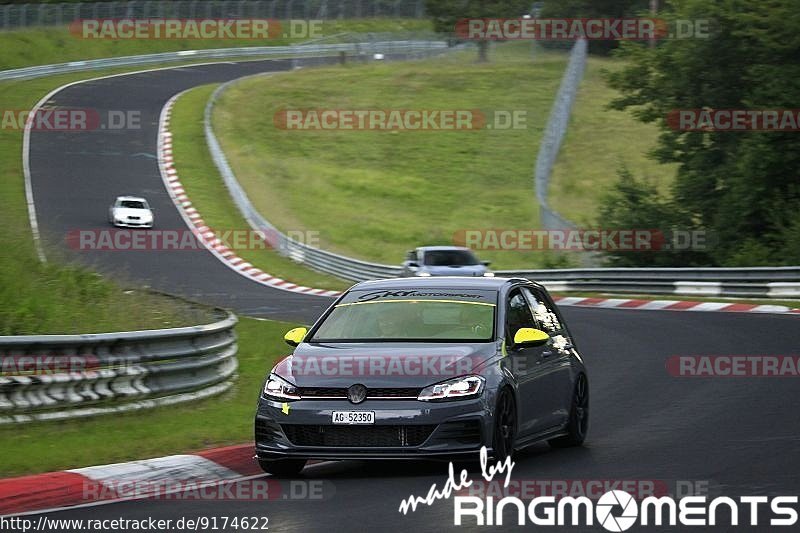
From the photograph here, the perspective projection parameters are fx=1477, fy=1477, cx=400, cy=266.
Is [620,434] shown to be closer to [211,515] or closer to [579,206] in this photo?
[211,515]

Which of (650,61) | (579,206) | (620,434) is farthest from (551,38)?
(620,434)

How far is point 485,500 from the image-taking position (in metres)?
9.31

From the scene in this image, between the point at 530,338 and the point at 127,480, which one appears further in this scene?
the point at 530,338

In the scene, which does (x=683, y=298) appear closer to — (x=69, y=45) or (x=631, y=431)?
(x=631, y=431)

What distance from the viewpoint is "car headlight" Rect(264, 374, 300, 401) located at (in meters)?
10.6

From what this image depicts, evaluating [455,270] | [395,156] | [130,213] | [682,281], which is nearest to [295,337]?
[455,270]

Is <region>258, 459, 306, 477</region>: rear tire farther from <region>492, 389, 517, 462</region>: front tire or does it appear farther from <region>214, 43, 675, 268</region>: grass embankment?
<region>214, 43, 675, 268</region>: grass embankment

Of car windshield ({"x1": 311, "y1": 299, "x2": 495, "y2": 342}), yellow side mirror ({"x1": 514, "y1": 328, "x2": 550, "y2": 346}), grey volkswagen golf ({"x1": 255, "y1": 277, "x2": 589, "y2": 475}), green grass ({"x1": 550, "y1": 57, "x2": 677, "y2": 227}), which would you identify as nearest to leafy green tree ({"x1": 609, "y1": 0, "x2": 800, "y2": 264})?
green grass ({"x1": 550, "y1": 57, "x2": 677, "y2": 227})

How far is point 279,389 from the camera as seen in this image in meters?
10.7

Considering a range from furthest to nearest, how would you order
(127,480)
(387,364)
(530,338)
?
(530,338) → (387,364) → (127,480)

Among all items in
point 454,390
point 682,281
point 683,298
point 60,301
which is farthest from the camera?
point 682,281

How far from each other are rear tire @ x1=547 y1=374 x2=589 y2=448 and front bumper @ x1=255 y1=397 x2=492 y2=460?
2145 mm

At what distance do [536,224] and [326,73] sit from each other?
3028cm

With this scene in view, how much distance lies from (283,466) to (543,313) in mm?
2975
